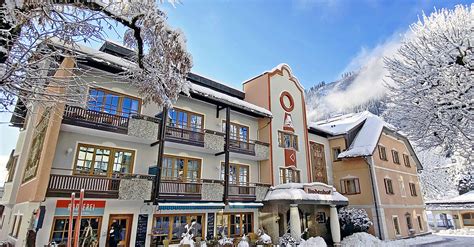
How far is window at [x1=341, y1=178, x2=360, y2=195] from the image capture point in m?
24.3

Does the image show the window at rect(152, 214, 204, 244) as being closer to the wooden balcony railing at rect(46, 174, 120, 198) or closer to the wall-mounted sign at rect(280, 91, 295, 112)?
the wooden balcony railing at rect(46, 174, 120, 198)

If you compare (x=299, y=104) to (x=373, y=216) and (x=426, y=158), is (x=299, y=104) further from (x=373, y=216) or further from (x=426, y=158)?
(x=426, y=158)

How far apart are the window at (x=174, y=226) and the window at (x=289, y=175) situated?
296 inches

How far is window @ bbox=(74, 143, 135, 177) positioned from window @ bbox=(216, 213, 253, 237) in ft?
21.9

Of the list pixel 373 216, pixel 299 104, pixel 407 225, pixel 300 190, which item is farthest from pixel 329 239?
pixel 299 104

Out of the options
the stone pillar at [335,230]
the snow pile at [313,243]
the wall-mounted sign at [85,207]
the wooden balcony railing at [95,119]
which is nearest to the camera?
the wall-mounted sign at [85,207]

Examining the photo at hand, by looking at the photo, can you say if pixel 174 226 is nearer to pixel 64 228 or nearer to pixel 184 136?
pixel 184 136

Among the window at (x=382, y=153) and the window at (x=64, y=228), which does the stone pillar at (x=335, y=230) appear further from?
the window at (x=64, y=228)

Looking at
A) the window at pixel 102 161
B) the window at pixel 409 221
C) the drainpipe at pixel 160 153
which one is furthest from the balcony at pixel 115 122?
the window at pixel 409 221

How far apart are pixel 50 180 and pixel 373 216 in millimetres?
22620

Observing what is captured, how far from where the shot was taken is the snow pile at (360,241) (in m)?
19.1

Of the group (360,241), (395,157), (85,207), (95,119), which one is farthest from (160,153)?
(395,157)

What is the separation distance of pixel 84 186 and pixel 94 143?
253 centimetres

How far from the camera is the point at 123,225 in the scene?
13500mm
